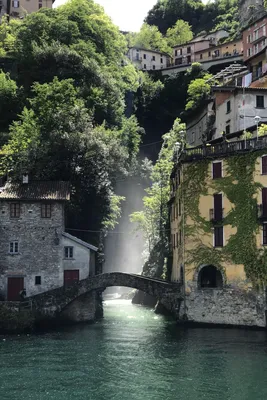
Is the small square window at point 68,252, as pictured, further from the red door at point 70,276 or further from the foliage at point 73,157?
the foliage at point 73,157

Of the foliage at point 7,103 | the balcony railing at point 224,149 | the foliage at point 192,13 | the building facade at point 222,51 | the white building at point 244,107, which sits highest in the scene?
the foliage at point 192,13

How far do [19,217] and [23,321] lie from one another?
968 cm

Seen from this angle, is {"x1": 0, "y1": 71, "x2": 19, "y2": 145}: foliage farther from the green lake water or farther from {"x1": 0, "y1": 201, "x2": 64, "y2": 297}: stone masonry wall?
the green lake water

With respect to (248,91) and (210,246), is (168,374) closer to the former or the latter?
(210,246)

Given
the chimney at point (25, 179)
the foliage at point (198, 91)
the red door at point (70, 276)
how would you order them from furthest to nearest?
the foliage at point (198, 91), the chimney at point (25, 179), the red door at point (70, 276)

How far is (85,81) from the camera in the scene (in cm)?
6856

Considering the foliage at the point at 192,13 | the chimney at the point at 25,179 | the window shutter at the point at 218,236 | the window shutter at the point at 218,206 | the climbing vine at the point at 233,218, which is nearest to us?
the climbing vine at the point at 233,218

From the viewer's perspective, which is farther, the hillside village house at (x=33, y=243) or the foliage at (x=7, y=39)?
the foliage at (x=7, y=39)

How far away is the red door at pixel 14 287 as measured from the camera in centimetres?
4416

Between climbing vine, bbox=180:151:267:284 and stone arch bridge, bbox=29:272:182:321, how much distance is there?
3.22 m

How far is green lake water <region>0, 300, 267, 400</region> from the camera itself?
24.0 metres

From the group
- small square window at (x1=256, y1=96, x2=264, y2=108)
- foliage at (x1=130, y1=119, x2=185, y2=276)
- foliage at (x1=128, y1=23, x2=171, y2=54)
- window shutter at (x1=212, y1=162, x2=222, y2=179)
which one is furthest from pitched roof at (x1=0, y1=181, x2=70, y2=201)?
foliage at (x1=128, y1=23, x2=171, y2=54)

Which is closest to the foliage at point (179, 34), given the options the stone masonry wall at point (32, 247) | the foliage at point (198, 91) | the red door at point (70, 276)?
the foliage at point (198, 91)

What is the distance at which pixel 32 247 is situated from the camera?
146 ft
